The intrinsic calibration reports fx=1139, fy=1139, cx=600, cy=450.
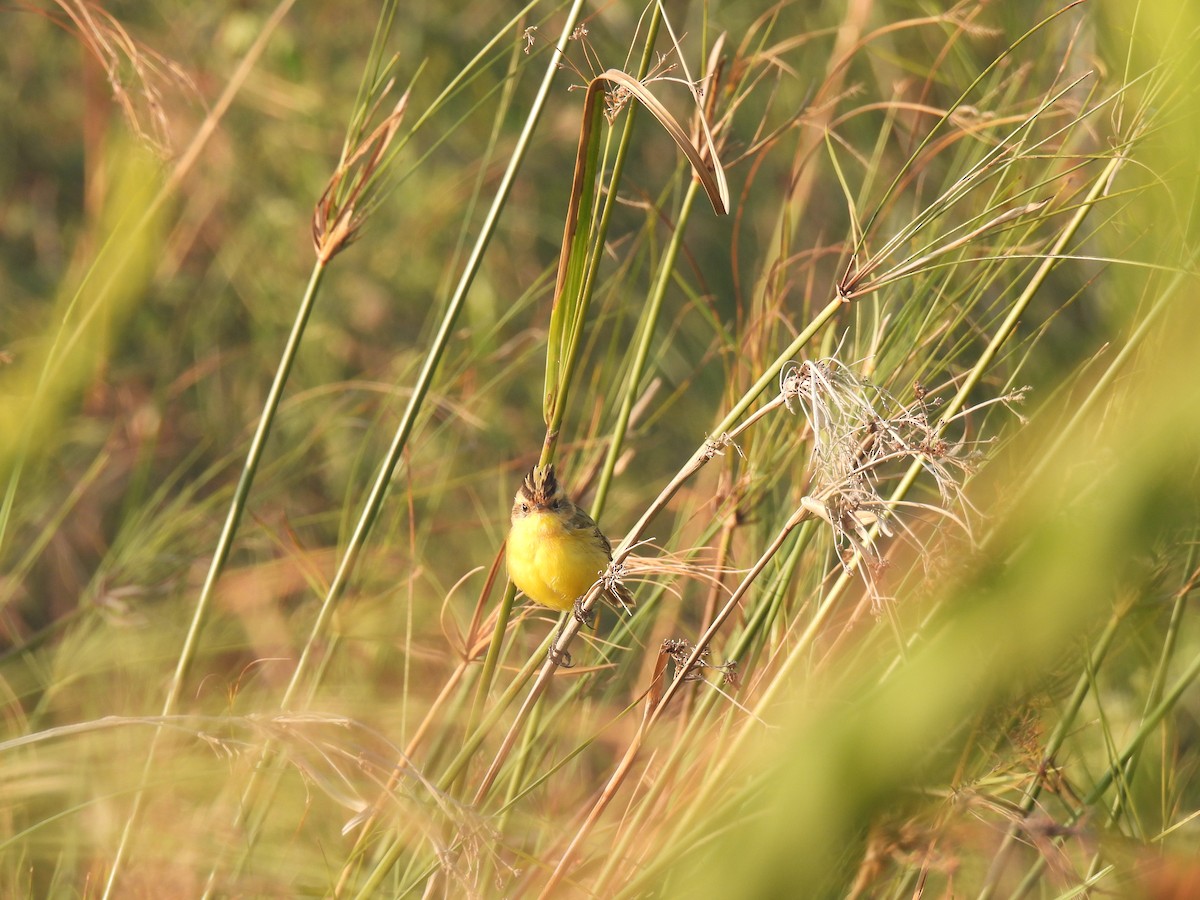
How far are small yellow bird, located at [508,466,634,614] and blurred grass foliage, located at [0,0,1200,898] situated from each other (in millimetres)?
78

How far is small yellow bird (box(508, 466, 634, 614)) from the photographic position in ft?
7.89

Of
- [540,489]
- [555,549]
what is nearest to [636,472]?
[555,549]

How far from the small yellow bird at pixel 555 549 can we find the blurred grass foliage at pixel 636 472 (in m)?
0.08

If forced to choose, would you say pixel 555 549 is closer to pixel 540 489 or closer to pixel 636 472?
pixel 540 489

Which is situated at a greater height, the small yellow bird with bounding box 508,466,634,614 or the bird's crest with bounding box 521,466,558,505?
the bird's crest with bounding box 521,466,558,505

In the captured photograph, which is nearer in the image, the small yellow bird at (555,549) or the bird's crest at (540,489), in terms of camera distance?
the bird's crest at (540,489)

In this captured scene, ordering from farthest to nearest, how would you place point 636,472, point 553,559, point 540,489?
point 636,472
point 553,559
point 540,489

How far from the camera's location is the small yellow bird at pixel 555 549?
7.89 feet

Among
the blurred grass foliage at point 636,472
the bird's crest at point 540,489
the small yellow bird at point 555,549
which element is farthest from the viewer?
the small yellow bird at point 555,549

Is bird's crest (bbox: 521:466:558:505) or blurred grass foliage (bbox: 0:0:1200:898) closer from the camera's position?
blurred grass foliage (bbox: 0:0:1200:898)

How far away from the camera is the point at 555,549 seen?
2508 millimetres

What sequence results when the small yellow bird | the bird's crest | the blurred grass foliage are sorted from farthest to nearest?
the small yellow bird < the bird's crest < the blurred grass foliage

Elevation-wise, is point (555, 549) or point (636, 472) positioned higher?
point (555, 549)

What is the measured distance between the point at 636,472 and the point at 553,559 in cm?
347
